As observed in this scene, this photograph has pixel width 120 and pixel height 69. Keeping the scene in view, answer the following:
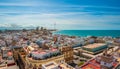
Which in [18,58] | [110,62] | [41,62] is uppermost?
[110,62]

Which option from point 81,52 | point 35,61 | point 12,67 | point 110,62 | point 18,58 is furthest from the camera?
point 81,52

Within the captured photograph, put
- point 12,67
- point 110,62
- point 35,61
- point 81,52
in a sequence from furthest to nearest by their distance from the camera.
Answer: point 81,52 → point 12,67 → point 35,61 → point 110,62

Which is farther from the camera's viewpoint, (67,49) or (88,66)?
(67,49)

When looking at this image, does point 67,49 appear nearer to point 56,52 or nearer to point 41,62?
point 56,52

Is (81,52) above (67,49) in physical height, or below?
below

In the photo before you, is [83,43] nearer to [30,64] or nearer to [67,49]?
[67,49]

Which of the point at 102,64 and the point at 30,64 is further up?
the point at 102,64

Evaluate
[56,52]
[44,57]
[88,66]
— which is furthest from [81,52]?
[88,66]

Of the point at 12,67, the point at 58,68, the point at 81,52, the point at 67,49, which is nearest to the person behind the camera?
the point at 58,68

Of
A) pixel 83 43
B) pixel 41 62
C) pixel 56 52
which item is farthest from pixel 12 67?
pixel 83 43
